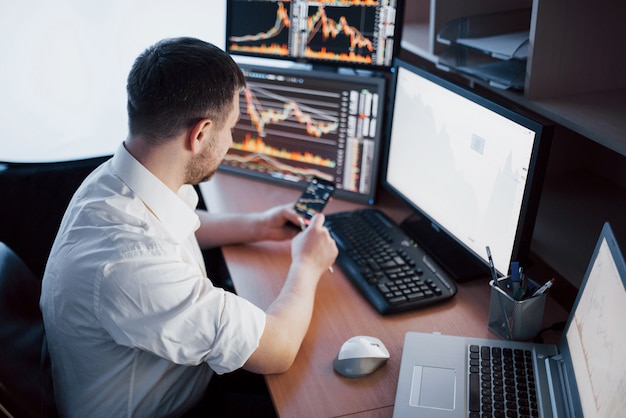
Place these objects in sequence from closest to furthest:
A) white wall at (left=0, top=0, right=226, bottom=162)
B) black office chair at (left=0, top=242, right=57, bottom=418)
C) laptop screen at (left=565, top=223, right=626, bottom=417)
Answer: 1. laptop screen at (left=565, top=223, right=626, bottom=417)
2. black office chair at (left=0, top=242, right=57, bottom=418)
3. white wall at (left=0, top=0, right=226, bottom=162)

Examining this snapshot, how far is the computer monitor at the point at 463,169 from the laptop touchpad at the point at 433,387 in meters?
0.29

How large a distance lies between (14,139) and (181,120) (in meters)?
1.45

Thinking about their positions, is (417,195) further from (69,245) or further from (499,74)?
(69,245)

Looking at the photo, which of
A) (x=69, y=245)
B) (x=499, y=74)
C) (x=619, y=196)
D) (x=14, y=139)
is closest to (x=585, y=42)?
(x=499, y=74)

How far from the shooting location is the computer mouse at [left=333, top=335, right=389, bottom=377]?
3.73 ft

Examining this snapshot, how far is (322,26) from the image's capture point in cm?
176

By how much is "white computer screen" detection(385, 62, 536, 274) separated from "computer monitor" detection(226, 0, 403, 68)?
0.17 metres

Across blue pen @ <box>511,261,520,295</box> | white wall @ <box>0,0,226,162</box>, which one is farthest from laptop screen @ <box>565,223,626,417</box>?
white wall @ <box>0,0,226,162</box>

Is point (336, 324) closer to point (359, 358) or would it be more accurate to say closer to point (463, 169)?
point (359, 358)

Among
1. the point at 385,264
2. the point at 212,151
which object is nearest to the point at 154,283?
the point at 212,151

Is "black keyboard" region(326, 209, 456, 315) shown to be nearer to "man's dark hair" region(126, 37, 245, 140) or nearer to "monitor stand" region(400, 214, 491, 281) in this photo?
"monitor stand" region(400, 214, 491, 281)

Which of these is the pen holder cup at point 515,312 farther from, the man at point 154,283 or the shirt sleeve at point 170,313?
the shirt sleeve at point 170,313

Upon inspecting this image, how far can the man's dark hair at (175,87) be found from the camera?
1.14 metres

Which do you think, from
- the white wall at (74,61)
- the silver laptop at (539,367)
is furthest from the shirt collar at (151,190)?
the white wall at (74,61)
